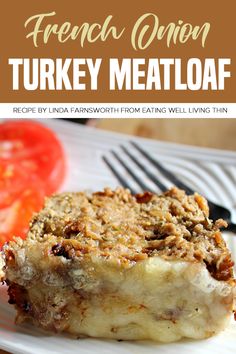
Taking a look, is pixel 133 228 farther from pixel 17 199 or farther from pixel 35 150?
pixel 35 150

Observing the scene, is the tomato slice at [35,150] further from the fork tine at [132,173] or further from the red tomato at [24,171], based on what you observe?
the fork tine at [132,173]

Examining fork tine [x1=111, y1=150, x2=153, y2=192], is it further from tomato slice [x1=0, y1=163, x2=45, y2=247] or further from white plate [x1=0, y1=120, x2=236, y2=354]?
tomato slice [x1=0, y1=163, x2=45, y2=247]

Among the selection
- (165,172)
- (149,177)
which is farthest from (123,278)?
(165,172)

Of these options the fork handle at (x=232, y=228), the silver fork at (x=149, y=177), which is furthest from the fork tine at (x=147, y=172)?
the fork handle at (x=232, y=228)

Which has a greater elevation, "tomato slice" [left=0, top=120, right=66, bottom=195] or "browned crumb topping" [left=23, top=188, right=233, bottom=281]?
"tomato slice" [left=0, top=120, right=66, bottom=195]

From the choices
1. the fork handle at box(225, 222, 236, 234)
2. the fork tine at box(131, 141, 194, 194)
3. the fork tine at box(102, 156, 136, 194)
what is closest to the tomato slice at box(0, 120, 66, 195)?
the fork tine at box(102, 156, 136, 194)
